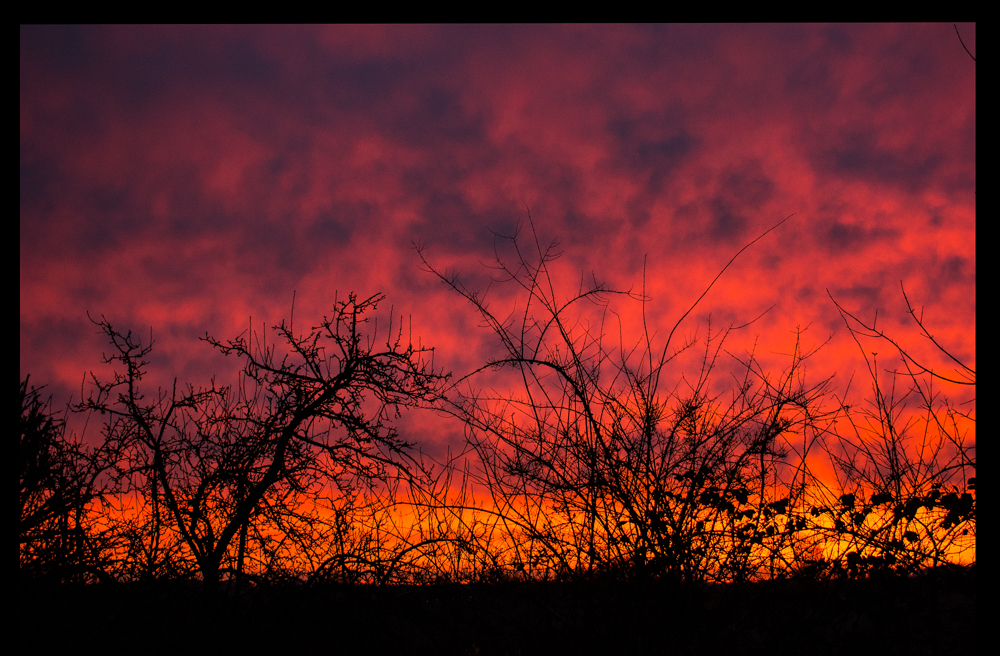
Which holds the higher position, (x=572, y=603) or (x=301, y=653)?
(x=572, y=603)

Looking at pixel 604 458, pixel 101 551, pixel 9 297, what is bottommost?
pixel 101 551

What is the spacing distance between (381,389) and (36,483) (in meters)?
3.62

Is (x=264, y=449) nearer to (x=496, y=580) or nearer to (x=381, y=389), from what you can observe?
(x=381, y=389)

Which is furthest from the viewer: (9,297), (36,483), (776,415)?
(36,483)

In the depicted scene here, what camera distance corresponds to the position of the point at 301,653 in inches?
192

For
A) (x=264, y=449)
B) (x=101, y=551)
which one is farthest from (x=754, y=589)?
(x=101, y=551)

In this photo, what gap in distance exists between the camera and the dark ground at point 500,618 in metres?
4.06

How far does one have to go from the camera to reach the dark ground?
4062mm

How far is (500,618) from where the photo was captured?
4484 mm

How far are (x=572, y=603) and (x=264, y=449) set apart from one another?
2.81 m

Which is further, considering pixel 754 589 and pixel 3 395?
pixel 754 589

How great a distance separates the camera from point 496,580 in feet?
14.9

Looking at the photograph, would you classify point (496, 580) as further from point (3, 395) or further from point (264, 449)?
point (3, 395)

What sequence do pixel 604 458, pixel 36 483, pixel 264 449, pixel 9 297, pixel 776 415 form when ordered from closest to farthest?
pixel 9 297, pixel 604 458, pixel 776 415, pixel 264 449, pixel 36 483
